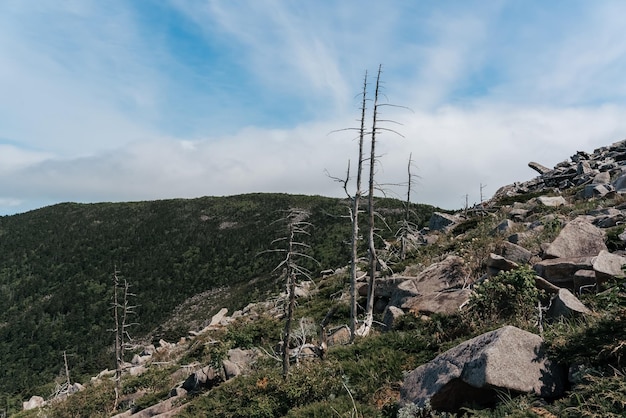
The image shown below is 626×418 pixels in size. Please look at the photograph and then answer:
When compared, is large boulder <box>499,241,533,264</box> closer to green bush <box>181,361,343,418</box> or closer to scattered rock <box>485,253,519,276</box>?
scattered rock <box>485,253,519,276</box>

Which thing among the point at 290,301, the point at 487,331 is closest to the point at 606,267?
the point at 487,331

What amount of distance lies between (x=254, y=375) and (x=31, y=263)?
11216cm

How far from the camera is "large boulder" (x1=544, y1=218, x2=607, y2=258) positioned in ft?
39.2

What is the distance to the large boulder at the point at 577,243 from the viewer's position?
471 inches

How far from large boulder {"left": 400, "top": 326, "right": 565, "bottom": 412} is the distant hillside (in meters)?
44.3

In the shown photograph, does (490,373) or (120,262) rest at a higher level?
(490,373)

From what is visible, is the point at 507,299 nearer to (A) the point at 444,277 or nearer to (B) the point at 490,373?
(B) the point at 490,373

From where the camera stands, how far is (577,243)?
12234 millimetres

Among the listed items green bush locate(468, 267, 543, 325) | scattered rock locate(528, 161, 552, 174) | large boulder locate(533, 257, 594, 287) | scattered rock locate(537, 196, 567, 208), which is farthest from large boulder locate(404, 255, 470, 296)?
scattered rock locate(528, 161, 552, 174)

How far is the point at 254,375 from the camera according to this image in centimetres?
1336

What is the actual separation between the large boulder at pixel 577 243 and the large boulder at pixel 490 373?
5.84 metres

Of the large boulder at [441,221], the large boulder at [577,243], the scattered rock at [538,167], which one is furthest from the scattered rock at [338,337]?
the scattered rock at [538,167]

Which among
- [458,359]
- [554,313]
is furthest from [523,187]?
[458,359]

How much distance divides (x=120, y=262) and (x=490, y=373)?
104 metres
